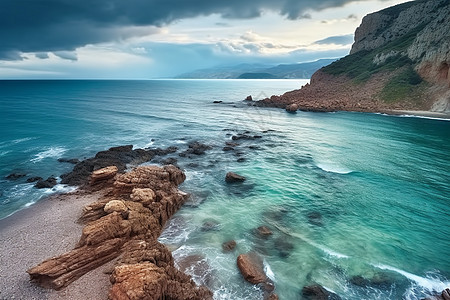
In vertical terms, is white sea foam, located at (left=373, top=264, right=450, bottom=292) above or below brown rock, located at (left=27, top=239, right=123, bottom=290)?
below

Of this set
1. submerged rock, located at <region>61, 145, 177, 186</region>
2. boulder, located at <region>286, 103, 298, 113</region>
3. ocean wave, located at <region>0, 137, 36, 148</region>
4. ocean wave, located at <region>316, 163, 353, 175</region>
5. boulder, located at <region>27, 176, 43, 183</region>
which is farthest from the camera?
boulder, located at <region>286, 103, 298, 113</region>

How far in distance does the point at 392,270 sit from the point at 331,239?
514cm

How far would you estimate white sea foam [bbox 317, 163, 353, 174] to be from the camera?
38737mm

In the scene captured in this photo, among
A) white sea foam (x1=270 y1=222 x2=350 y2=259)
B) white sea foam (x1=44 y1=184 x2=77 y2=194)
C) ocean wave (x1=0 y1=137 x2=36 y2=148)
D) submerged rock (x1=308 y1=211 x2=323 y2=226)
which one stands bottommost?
ocean wave (x1=0 y1=137 x2=36 y2=148)

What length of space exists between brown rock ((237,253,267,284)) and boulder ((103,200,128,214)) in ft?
36.7

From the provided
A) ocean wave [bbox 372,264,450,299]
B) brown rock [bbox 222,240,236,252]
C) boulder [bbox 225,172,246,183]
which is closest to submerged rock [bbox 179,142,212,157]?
boulder [bbox 225,172,246,183]

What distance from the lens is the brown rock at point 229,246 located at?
73.4ft

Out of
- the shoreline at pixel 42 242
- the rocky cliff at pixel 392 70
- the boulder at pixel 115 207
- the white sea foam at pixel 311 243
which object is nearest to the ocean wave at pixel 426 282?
the white sea foam at pixel 311 243

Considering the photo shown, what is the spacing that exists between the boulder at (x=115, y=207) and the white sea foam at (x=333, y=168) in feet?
99.4

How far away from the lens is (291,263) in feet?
68.5

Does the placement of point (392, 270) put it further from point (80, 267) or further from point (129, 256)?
point (80, 267)

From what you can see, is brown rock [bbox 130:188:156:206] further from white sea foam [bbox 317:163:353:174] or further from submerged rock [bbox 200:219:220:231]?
white sea foam [bbox 317:163:353:174]

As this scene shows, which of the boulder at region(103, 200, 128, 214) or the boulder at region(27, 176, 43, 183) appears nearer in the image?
the boulder at region(103, 200, 128, 214)

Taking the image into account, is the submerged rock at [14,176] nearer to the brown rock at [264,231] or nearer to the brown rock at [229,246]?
the brown rock at [229,246]
